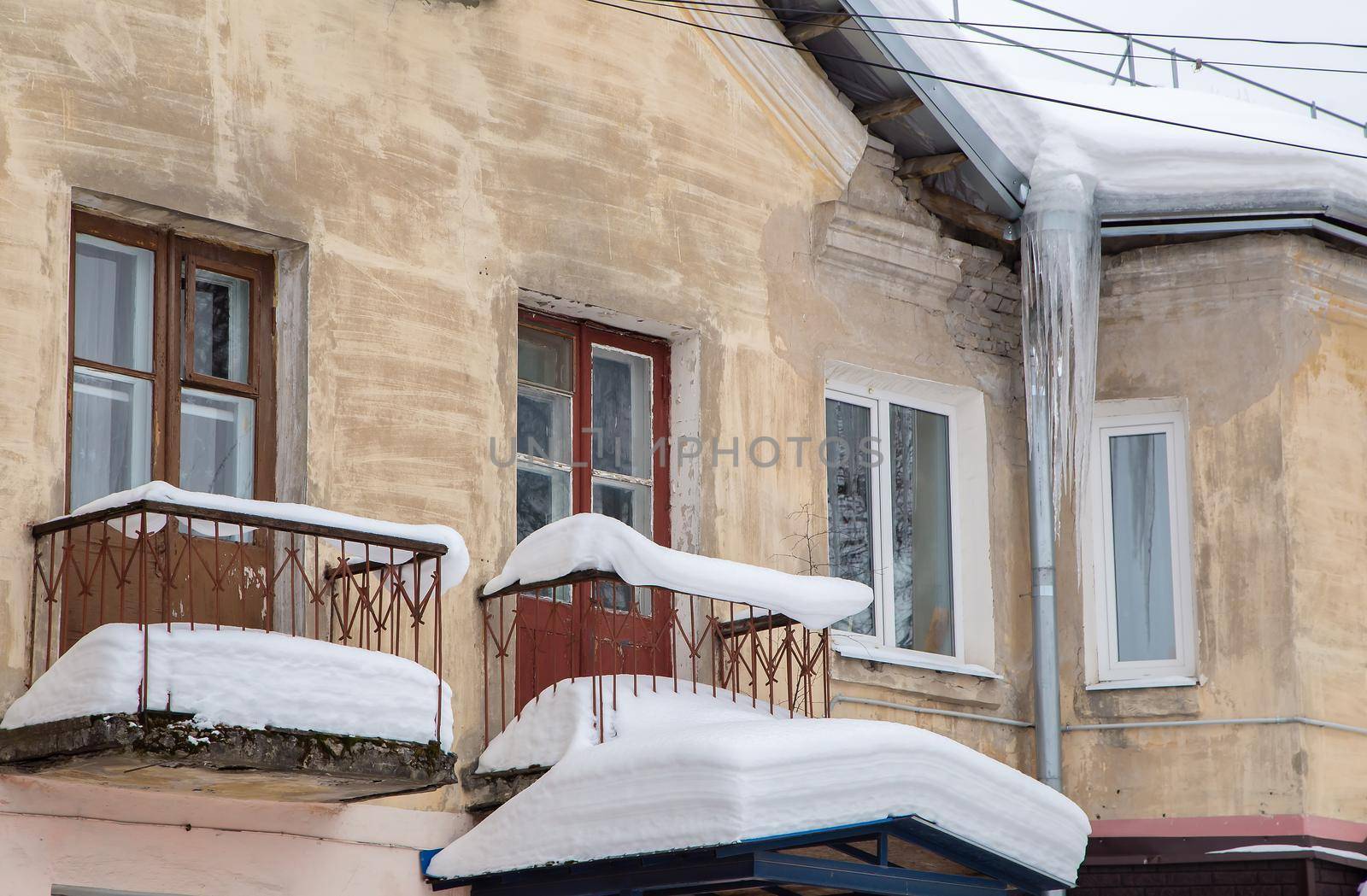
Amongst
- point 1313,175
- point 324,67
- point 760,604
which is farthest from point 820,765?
point 1313,175

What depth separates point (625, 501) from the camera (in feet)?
31.3

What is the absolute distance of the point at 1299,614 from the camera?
1026 cm

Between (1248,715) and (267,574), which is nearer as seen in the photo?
(267,574)

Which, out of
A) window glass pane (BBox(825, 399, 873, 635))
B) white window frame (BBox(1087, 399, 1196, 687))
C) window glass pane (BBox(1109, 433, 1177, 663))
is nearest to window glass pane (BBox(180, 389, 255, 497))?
window glass pane (BBox(825, 399, 873, 635))

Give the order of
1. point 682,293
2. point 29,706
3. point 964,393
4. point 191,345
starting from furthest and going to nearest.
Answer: point 964,393
point 682,293
point 191,345
point 29,706

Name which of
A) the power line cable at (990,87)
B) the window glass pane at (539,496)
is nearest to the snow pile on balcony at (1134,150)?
the power line cable at (990,87)

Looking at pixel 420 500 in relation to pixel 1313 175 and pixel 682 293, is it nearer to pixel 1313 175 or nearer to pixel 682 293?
pixel 682 293

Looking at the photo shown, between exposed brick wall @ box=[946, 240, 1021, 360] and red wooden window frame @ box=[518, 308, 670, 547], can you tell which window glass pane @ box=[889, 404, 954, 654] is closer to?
exposed brick wall @ box=[946, 240, 1021, 360]

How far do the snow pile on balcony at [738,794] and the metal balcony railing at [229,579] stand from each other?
0.61m

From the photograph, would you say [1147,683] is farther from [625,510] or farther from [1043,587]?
[625,510]

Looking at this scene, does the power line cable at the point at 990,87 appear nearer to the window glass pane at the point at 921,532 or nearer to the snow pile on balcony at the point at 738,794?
the window glass pane at the point at 921,532

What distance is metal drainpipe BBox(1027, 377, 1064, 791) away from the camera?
1039cm

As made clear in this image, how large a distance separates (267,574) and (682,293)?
2.66 meters

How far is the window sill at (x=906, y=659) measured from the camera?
9969mm
